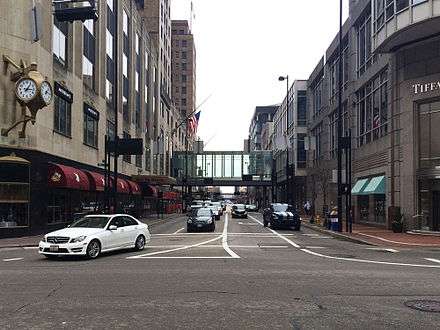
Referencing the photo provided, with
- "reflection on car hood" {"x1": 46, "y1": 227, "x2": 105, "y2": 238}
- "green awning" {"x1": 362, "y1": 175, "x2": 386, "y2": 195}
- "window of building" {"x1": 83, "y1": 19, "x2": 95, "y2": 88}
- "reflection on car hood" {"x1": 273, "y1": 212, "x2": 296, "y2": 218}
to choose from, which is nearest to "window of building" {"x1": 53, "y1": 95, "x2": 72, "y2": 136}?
"window of building" {"x1": 83, "y1": 19, "x2": 95, "y2": 88}

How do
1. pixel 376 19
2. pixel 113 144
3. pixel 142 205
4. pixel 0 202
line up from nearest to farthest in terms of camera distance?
pixel 0 202 → pixel 376 19 → pixel 113 144 → pixel 142 205

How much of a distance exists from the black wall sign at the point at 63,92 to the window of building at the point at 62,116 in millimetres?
242

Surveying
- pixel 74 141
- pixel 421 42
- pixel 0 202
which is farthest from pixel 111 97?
pixel 421 42

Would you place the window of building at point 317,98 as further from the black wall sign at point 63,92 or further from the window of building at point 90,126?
the black wall sign at point 63,92

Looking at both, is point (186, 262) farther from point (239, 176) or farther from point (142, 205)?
point (239, 176)

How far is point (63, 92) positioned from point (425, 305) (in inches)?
1077

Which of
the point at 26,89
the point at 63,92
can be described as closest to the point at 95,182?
the point at 63,92

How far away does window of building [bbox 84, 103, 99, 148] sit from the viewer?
3859 cm

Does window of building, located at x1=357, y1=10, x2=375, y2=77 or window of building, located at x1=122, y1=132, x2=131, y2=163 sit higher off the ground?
window of building, located at x1=357, y1=10, x2=375, y2=77

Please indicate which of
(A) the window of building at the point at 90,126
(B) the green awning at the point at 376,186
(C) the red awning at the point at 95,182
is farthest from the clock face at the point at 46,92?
(B) the green awning at the point at 376,186

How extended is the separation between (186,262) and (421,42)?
20.2m

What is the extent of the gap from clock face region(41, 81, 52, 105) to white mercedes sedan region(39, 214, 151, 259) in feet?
32.9

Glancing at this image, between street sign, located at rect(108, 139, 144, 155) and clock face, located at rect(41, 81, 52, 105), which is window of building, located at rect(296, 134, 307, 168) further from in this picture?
clock face, located at rect(41, 81, 52, 105)

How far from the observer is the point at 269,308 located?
887 cm
